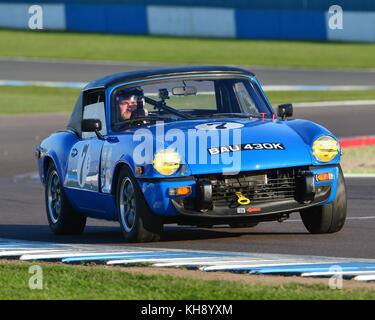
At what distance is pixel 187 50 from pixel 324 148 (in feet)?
93.3

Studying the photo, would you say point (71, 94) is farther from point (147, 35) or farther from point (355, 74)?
point (147, 35)

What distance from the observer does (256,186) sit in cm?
811

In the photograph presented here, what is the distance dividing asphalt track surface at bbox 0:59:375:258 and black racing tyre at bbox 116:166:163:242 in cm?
12

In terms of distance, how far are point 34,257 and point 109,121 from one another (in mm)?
1852

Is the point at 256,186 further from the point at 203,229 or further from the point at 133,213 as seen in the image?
the point at 203,229

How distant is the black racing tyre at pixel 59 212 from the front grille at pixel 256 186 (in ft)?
7.62

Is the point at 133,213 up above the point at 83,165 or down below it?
below

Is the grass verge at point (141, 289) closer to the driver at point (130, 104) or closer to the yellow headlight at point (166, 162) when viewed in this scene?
the yellow headlight at point (166, 162)

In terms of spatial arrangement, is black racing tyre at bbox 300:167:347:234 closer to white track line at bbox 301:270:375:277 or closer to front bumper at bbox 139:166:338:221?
front bumper at bbox 139:166:338:221

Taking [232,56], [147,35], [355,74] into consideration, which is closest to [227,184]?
[355,74]

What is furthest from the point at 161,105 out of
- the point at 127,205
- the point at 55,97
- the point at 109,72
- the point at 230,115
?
the point at 109,72

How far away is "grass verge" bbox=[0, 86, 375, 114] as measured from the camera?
82.0 ft

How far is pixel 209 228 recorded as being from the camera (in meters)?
9.87

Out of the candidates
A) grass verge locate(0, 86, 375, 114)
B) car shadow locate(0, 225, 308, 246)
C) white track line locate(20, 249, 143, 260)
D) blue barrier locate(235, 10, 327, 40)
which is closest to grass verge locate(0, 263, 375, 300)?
white track line locate(20, 249, 143, 260)
